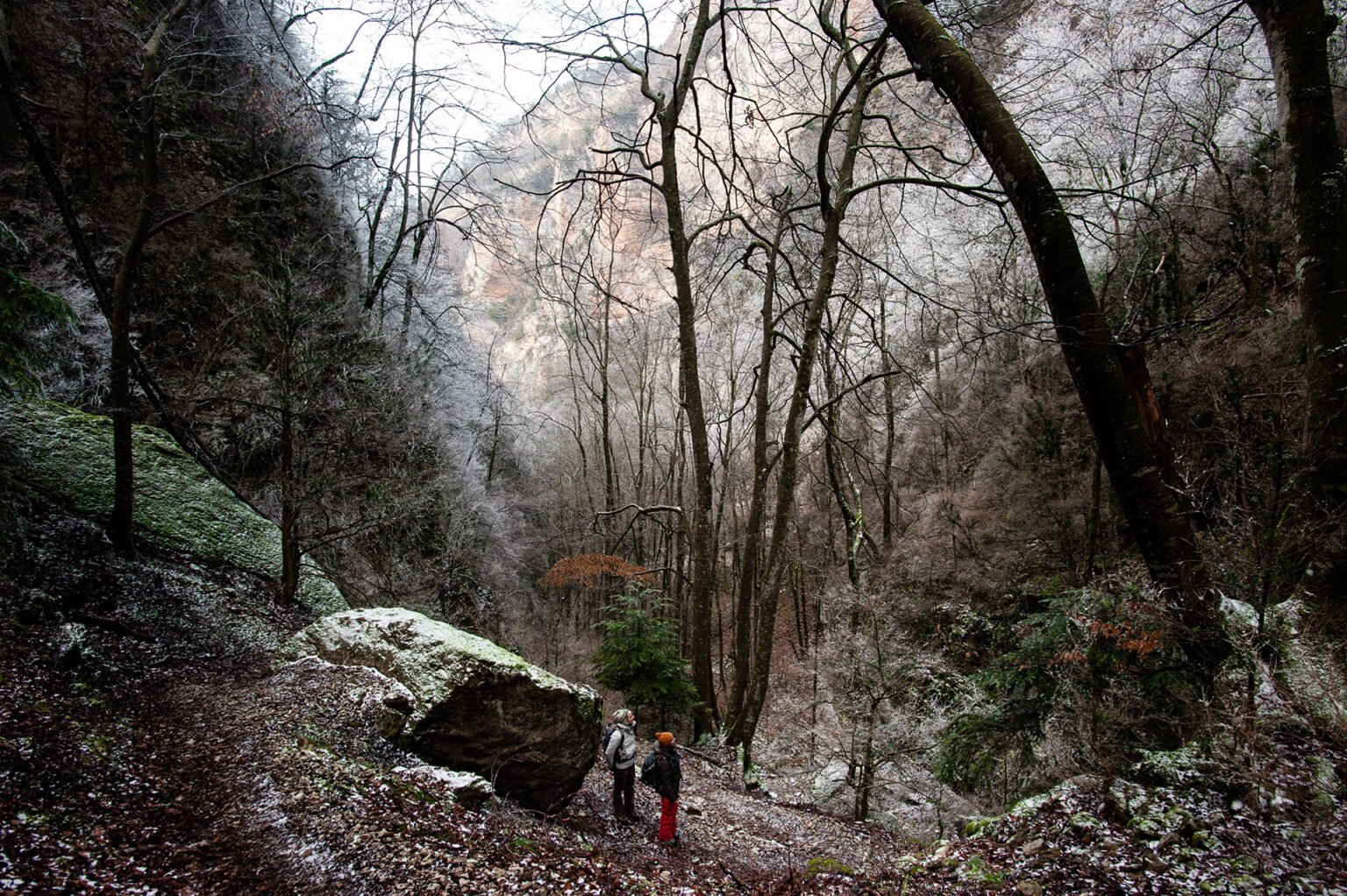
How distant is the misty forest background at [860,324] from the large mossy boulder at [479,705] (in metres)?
2.47

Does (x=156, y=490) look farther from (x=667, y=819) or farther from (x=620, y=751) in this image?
(x=667, y=819)

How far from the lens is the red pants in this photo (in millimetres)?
5031

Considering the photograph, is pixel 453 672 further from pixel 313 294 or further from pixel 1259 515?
pixel 313 294

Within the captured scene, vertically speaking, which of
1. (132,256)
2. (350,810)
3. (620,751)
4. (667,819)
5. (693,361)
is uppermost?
(693,361)

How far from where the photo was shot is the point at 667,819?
5.06m

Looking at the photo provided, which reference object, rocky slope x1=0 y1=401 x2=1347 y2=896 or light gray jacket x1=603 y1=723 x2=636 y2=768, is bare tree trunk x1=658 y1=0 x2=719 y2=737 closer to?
light gray jacket x1=603 y1=723 x2=636 y2=768

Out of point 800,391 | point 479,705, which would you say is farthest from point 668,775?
point 800,391

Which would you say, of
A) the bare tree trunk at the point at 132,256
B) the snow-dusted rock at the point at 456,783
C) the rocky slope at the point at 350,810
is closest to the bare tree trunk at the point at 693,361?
the rocky slope at the point at 350,810

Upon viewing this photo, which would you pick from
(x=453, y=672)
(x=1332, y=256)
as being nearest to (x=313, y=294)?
(x=453, y=672)

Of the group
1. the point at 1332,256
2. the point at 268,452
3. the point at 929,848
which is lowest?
the point at 929,848

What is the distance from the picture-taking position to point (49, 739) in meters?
2.89

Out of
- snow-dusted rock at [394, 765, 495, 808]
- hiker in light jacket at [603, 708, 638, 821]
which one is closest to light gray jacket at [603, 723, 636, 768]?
hiker in light jacket at [603, 708, 638, 821]

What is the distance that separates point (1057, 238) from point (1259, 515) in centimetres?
200

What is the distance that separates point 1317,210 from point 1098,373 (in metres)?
3.00
